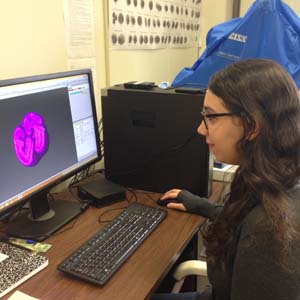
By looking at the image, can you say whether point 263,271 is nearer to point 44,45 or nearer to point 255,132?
point 255,132

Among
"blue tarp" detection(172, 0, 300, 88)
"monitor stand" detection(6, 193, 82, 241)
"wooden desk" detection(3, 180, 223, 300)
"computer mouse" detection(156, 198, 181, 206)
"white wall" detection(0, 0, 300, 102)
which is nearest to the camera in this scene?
"wooden desk" detection(3, 180, 223, 300)

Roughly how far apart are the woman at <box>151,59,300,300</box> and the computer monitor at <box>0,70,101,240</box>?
0.52 meters

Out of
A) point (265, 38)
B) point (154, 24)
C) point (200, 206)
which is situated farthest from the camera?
point (154, 24)

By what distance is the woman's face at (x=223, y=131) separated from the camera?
3.09ft

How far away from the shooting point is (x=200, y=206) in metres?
1.33

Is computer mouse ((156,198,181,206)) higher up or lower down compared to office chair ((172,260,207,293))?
higher up

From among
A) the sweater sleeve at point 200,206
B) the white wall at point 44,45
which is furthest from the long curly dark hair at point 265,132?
the white wall at point 44,45

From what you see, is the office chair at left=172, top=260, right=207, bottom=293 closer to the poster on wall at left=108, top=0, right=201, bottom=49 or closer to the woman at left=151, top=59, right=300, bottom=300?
the woman at left=151, top=59, right=300, bottom=300

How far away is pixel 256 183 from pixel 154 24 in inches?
64.7

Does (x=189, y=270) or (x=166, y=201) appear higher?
(x=166, y=201)

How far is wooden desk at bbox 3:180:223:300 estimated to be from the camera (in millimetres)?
916

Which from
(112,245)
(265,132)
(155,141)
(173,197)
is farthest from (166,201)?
(265,132)

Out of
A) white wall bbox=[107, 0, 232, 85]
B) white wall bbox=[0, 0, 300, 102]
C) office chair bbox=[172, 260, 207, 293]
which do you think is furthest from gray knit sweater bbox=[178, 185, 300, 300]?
white wall bbox=[107, 0, 232, 85]

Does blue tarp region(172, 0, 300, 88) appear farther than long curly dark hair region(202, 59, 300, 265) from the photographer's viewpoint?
Yes
